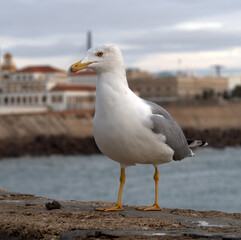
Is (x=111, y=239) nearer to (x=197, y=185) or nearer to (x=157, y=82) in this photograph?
(x=197, y=185)

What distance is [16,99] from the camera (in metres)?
58.8

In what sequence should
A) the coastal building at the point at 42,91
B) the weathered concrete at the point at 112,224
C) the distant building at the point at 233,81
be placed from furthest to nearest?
the distant building at the point at 233,81 → the coastal building at the point at 42,91 → the weathered concrete at the point at 112,224

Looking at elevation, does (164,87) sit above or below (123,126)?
below

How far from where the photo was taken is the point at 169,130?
412 cm

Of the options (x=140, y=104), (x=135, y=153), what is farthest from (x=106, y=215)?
(x=140, y=104)

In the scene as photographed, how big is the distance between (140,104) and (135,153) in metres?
0.29

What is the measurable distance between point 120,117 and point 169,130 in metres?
0.40

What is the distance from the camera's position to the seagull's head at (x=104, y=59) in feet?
12.9

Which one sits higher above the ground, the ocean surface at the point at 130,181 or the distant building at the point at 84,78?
the distant building at the point at 84,78

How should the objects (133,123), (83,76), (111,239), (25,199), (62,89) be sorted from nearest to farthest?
(111,239)
(133,123)
(25,199)
(62,89)
(83,76)

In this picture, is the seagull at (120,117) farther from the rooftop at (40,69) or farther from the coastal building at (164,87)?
the coastal building at (164,87)

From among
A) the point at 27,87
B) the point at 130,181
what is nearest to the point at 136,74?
the point at 27,87

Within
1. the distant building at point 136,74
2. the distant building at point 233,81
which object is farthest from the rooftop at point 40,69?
the distant building at point 233,81

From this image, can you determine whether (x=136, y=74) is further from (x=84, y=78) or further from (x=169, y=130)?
(x=169, y=130)
